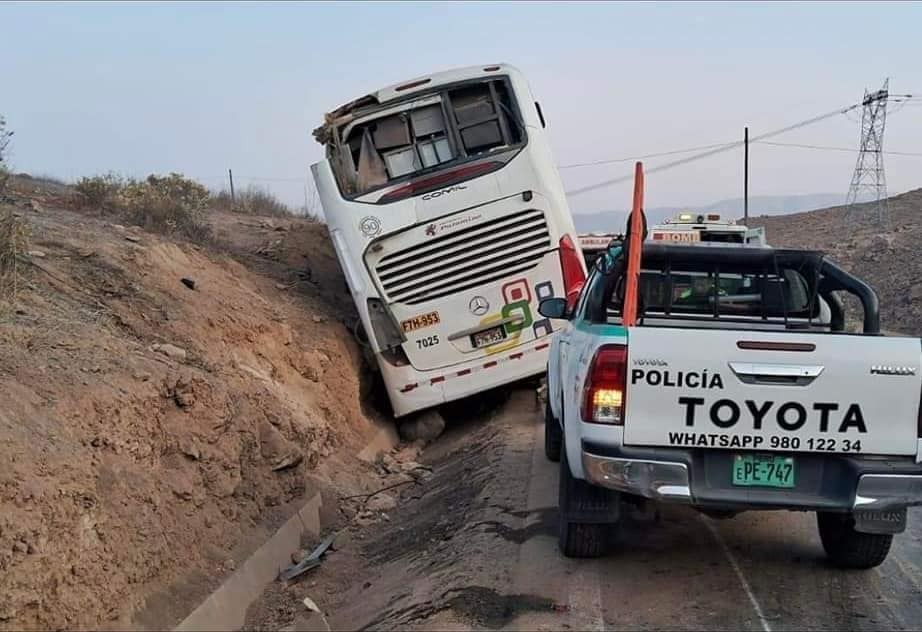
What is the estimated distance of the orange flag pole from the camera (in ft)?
18.5

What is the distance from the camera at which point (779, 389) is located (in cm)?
527

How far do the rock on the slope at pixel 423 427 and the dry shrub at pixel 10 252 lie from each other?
5.17m

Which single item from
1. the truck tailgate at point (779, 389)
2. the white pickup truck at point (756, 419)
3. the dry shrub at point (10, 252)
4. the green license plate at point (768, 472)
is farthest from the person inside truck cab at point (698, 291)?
the dry shrub at point (10, 252)

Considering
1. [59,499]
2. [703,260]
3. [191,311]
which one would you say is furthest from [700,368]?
[191,311]

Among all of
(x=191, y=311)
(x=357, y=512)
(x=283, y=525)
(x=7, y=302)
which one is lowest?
(x=357, y=512)

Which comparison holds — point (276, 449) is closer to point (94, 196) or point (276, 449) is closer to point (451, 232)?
point (451, 232)

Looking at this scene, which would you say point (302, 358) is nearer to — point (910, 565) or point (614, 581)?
point (614, 581)

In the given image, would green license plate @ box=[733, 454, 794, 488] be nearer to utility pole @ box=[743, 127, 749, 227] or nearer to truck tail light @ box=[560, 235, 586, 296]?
truck tail light @ box=[560, 235, 586, 296]

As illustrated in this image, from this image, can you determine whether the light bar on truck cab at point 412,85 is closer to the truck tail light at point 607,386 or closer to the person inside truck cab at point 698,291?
the person inside truck cab at point 698,291

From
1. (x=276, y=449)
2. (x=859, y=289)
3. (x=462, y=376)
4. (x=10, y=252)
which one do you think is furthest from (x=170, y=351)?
(x=859, y=289)

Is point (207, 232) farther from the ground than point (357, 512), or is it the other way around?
point (207, 232)

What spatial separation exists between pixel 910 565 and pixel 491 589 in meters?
2.91

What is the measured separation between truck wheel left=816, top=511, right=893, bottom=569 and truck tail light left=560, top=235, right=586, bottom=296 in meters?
4.66

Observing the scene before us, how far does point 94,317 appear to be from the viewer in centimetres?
812
